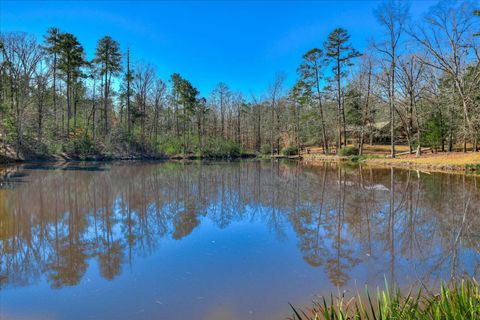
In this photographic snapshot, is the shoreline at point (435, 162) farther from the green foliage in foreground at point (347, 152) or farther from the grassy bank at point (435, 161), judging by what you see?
the green foliage in foreground at point (347, 152)

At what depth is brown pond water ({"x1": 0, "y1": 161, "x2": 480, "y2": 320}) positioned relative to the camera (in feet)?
10.9

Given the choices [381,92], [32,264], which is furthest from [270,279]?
[381,92]

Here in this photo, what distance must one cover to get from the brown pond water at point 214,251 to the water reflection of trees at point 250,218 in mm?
31

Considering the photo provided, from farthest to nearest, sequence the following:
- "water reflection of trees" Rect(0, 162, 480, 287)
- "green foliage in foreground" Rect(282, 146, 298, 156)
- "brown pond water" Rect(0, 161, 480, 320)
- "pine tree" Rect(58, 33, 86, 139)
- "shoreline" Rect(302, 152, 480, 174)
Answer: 1. "green foliage in foreground" Rect(282, 146, 298, 156)
2. "pine tree" Rect(58, 33, 86, 139)
3. "shoreline" Rect(302, 152, 480, 174)
4. "water reflection of trees" Rect(0, 162, 480, 287)
5. "brown pond water" Rect(0, 161, 480, 320)

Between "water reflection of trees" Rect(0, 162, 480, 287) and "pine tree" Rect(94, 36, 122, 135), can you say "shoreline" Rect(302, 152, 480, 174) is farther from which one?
"pine tree" Rect(94, 36, 122, 135)

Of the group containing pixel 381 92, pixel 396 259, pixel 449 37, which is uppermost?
pixel 449 37

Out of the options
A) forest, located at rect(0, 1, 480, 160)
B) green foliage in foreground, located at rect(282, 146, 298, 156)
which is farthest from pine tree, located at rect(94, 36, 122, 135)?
green foliage in foreground, located at rect(282, 146, 298, 156)

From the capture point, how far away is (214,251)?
5.02 m

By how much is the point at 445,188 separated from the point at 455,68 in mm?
13932

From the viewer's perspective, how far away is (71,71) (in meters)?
30.4

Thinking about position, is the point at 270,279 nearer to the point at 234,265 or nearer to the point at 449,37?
the point at 234,265

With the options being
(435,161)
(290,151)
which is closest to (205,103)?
(290,151)

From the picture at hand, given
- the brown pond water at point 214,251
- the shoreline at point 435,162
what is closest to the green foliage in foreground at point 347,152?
the shoreline at point 435,162

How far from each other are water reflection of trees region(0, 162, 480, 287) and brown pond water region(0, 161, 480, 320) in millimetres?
31
